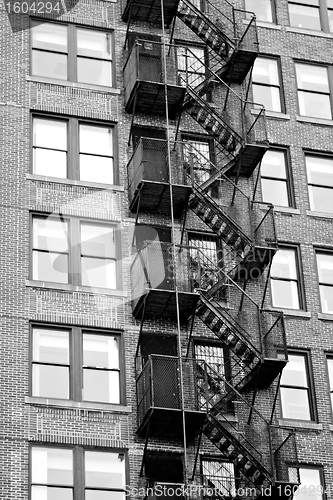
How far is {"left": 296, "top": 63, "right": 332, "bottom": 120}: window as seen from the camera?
48000mm

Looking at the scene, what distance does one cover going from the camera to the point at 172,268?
4103 cm

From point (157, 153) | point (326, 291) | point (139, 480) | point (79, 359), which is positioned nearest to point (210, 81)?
point (157, 153)

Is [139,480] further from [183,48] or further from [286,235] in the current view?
[183,48]

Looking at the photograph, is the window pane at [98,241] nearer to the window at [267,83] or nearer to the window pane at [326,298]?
the window pane at [326,298]

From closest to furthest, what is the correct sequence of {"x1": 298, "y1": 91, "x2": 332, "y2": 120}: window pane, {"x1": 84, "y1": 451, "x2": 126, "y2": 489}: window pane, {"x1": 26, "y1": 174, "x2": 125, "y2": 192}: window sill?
{"x1": 84, "y1": 451, "x2": 126, "y2": 489}: window pane < {"x1": 26, "y1": 174, "x2": 125, "y2": 192}: window sill < {"x1": 298, "y1": 91, "x2": 332, "y2": 120}: window pane

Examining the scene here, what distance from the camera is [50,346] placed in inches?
1580

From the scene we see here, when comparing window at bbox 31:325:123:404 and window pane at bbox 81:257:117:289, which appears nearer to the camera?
window at bbox 31:325:123:404

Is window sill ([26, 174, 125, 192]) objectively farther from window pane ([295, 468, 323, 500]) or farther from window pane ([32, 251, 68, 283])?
window pane ([295, 468, 323, 500])

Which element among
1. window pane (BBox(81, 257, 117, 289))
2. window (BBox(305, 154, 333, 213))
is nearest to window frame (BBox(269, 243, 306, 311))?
window (BBox(305, 154, 333, 213))

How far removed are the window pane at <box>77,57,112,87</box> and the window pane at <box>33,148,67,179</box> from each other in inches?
126

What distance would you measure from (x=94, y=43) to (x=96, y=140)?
4.00 m

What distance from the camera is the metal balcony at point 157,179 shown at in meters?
42.4

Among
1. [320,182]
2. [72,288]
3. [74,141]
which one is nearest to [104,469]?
[72,288]

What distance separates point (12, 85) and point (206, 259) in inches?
329
